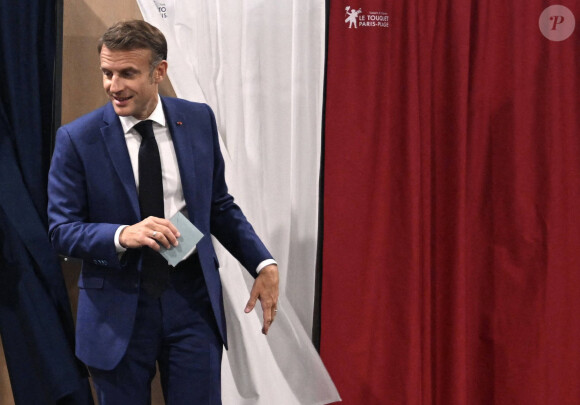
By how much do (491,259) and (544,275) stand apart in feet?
0.75

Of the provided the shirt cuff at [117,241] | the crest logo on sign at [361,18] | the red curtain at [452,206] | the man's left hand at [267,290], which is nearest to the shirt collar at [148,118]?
the shirt cuff at [117,241]

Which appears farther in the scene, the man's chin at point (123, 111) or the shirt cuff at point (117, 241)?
the man's chin at point (123, 111)

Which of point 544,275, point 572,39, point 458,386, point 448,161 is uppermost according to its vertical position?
point 572,39

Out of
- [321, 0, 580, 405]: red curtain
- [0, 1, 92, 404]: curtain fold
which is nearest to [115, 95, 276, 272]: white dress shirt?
[0, 1, 92, 404]: curtain fold

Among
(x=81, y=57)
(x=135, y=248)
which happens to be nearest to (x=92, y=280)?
(x=135, y=248)

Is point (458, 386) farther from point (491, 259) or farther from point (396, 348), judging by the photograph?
point (491, 259)

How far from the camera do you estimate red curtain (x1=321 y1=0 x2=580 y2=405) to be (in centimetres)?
269

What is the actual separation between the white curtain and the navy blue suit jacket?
684 millimetres

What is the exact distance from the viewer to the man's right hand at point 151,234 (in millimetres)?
1503

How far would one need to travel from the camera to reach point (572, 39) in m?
2.84

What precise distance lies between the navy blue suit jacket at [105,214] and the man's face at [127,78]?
0.20 ft

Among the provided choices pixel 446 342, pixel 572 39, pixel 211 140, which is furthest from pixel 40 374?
pixel 572 39

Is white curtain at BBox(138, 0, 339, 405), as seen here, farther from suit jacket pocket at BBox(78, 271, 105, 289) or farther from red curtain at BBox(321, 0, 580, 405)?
suit jacket pocket at BBox(78, 271, 105, 289)

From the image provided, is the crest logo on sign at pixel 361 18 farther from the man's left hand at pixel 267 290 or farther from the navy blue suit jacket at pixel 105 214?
the man's left hand at pixel 267 290
